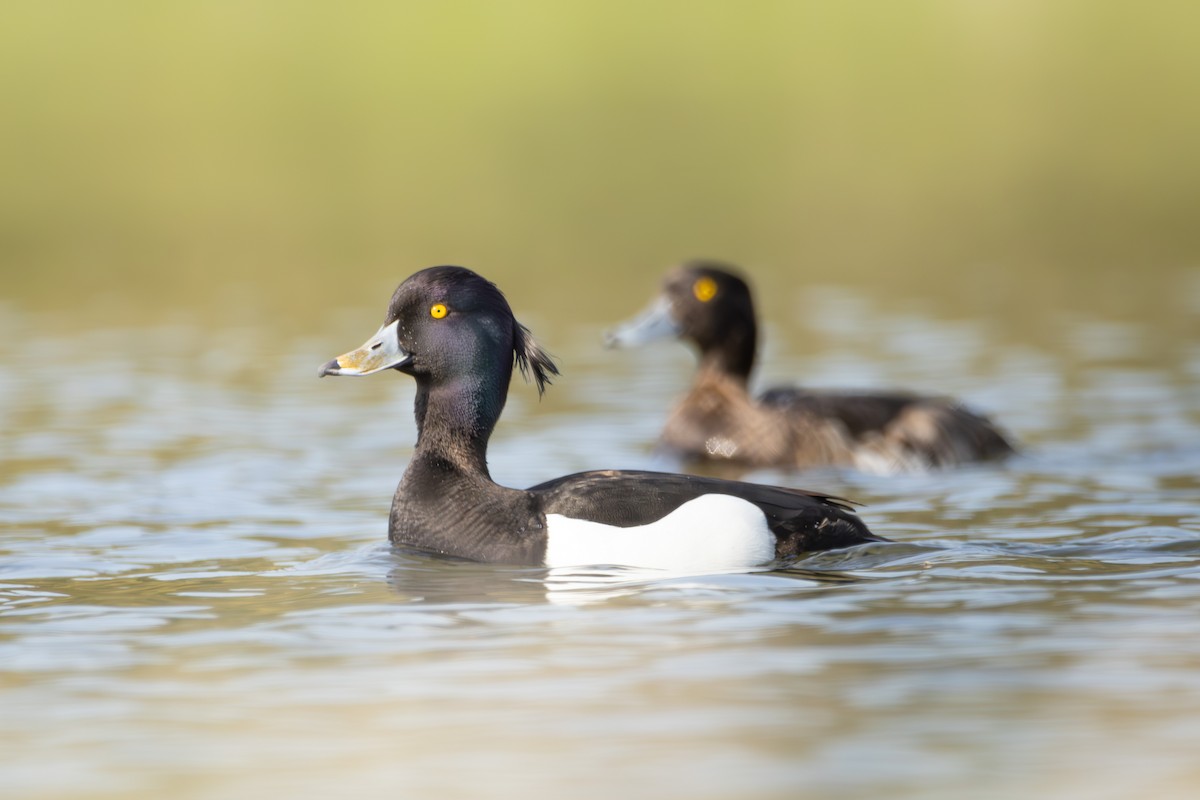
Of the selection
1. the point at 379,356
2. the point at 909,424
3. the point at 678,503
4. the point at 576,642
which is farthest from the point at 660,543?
the point at 909,424

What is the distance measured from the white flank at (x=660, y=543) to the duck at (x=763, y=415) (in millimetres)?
4128

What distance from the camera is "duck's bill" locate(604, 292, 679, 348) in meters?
13.3

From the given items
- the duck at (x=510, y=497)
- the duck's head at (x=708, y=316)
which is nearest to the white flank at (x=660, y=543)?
the duck at (x=510, y=497)

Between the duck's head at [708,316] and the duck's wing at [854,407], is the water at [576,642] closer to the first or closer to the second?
the duck's wing at [854,407]

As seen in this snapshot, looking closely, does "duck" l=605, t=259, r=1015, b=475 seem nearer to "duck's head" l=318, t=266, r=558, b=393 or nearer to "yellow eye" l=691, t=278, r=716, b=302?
"yellow eye" l=691, t=278, r=716, b=302

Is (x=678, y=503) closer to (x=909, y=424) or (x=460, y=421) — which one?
(x=460, y=421)

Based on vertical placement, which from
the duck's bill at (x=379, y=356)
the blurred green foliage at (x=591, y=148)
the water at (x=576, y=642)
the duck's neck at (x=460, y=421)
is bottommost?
the water at (x=576, y=642)

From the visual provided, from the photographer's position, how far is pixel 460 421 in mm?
8469

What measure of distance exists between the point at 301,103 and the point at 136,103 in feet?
12.1

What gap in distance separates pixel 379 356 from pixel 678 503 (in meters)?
1.50

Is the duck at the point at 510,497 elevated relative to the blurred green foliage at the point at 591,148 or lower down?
lower down

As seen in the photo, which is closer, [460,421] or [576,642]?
[576,642]

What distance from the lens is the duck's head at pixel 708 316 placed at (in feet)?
44.2

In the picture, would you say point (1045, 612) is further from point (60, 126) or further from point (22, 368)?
point (60, 126)
